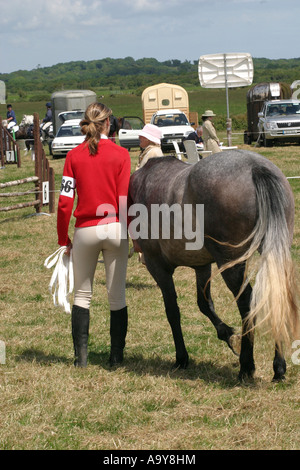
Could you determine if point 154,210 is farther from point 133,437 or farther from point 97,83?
point 97,83

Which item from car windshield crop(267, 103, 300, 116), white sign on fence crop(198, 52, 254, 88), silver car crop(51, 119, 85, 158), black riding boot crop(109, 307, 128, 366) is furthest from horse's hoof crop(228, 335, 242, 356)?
car windshield crop(267, 103, 300, 116)

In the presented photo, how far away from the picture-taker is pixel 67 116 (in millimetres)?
33375

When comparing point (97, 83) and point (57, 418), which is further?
point (97, 83)

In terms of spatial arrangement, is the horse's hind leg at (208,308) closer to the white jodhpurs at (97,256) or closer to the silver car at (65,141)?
the white jodhpurs at (97,256)

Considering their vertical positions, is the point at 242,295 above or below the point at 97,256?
below

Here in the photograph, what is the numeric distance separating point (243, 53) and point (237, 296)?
23214mm

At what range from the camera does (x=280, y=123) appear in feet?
85.9

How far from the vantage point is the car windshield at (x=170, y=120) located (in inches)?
1129

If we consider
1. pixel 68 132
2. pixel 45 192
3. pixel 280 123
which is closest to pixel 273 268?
pixel 45 192

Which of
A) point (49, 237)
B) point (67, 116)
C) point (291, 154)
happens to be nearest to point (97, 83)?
point (67, 116)

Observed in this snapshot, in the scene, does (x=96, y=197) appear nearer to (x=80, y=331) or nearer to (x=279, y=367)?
(x=80, y=331)

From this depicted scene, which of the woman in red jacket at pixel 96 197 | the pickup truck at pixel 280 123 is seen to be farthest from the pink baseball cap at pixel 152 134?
the pickup truck at pixel 280 123

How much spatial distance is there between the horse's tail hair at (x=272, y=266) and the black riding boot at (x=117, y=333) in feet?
4.46

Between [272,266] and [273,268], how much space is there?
15mm
